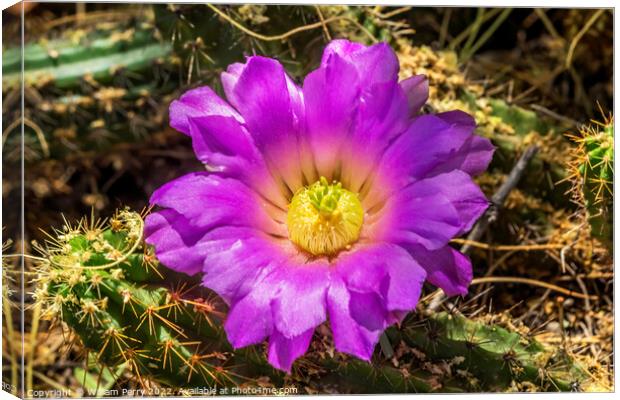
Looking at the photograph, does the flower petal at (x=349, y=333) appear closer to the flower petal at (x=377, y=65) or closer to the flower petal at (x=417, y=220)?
the flower petal at (x=417, y=220)

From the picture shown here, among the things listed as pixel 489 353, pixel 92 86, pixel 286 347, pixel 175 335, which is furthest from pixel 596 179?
pixel 92 86

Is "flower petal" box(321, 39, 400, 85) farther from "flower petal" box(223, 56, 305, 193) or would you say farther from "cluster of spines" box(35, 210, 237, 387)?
"cluster of spines" box(35, 210, 237, 387)

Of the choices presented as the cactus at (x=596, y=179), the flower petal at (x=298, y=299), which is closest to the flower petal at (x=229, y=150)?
the flower petal at (x=298, y=299)

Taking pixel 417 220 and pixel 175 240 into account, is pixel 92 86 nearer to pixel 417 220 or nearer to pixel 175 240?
pixel 175 240

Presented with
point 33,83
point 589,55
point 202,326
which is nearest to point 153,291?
point 202,326

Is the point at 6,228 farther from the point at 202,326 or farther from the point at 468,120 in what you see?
the point at 468,120

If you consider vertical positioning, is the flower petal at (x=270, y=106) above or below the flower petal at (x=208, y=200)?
above
